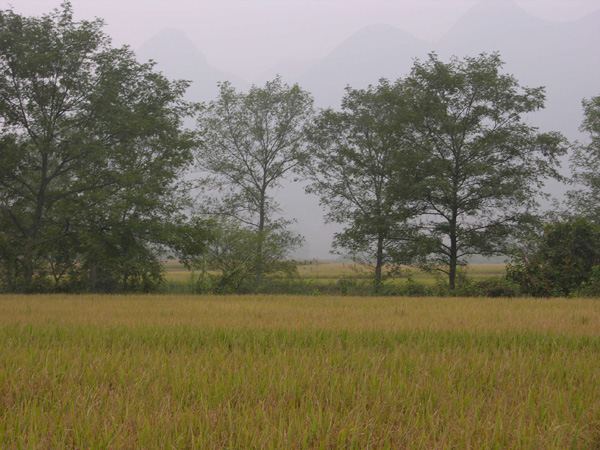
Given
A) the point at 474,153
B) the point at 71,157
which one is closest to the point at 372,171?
the point at 474,153

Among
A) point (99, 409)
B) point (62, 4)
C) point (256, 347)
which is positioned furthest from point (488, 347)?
point (62, 4)

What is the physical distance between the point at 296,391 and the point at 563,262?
15.9 metres

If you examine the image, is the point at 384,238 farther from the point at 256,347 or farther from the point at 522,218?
the point at 256,347

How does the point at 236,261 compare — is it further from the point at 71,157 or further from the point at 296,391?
the point at 296,391

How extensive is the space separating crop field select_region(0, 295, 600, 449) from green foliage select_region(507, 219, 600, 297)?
36.0 feet

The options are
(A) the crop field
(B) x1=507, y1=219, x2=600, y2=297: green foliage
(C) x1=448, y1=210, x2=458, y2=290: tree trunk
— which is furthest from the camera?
(C) x1=448, y1=210, x2=458, y2=290: tree trunk

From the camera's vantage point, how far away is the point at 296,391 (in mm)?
2943

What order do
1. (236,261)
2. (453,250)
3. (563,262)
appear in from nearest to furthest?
(563,262)
(236,261)
(453,250)

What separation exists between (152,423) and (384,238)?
19975mm

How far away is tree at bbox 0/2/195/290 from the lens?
52.8ft

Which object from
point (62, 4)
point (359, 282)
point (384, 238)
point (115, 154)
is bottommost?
point (359, 282)

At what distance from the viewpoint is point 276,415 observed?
245 centimetres

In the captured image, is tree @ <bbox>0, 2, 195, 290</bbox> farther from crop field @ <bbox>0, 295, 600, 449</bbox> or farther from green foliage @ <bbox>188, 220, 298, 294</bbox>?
crop field @ <bbox>0, 295, 600, 449</bbox>

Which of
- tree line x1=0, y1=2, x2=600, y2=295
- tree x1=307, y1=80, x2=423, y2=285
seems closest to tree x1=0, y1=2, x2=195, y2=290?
tree line x1=0, y1=2, x2=600, y2=295
